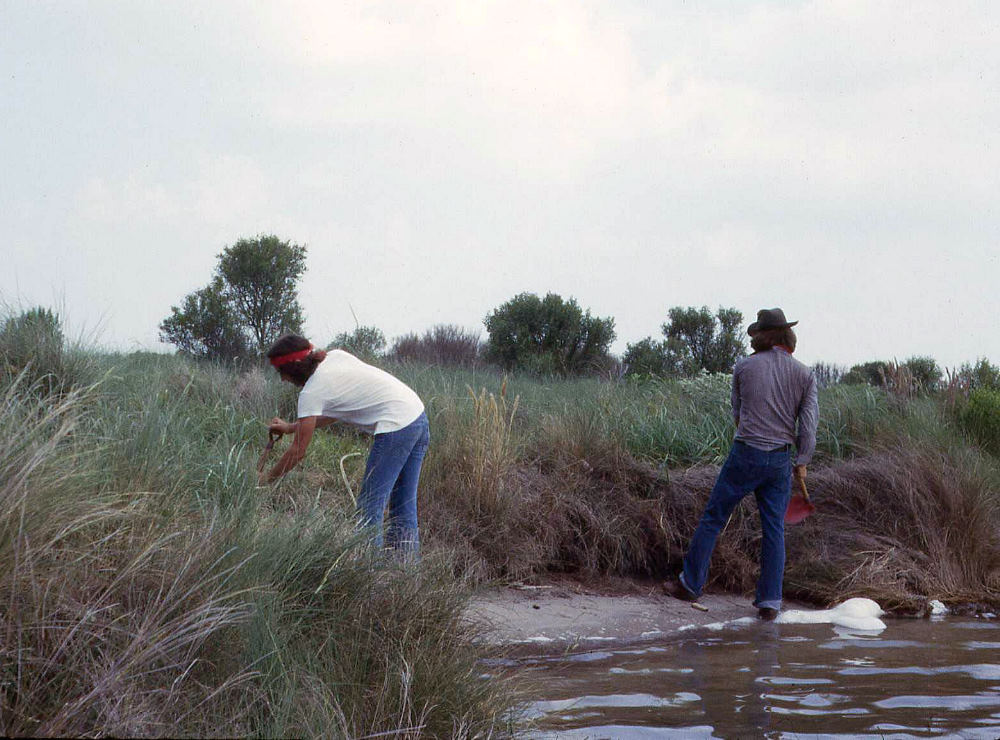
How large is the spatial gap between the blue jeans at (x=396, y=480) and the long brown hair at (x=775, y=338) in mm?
2885

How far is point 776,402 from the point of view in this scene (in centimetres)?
761

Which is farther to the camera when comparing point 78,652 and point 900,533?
point 900,533

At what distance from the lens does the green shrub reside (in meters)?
11.3

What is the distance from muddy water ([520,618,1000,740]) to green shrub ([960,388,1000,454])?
14.0ft

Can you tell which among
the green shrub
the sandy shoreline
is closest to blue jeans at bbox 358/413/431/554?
the sandy shoreline

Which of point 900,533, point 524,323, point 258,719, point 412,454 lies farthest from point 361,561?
point 524,323

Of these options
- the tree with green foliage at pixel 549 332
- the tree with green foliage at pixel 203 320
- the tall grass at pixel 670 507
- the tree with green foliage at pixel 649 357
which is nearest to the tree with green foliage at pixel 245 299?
the tree with green foliage at pixel 203 320

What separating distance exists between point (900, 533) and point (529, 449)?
3616mm

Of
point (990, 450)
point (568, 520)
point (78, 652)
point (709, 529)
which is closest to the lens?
point (78, 652)

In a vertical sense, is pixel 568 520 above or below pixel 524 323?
below

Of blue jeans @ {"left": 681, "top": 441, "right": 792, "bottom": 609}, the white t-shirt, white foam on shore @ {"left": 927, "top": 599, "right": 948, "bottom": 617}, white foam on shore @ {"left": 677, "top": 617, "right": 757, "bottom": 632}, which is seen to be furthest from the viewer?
white foam on shore @ {"left": 927, "top": 599, "right": 948, "bottom": 617}

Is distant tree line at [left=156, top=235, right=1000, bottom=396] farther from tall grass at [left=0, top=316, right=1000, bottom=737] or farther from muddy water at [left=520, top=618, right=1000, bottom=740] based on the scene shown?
muddy water at [left=520, top=618, right=1000, bottom=740]

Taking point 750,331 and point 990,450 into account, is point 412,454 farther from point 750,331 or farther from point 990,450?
point 990,450

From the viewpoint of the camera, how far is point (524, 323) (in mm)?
22812
